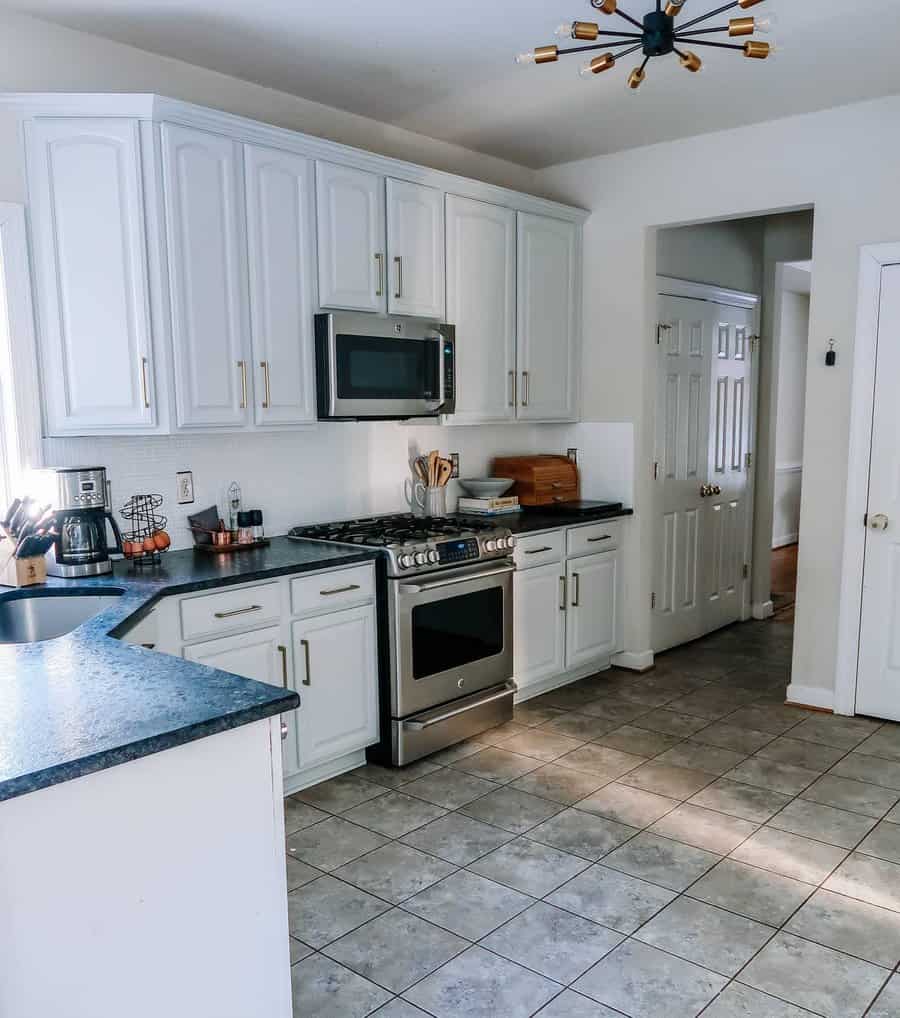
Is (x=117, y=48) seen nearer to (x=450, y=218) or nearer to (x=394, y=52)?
(x=394, y=52)

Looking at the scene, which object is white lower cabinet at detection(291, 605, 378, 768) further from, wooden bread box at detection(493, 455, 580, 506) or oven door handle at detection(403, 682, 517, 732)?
wooden bread box at detection(493, 455, 580, 506)

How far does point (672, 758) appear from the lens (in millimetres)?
3619

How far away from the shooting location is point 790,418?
8859 mm

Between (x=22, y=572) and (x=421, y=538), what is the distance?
147cm

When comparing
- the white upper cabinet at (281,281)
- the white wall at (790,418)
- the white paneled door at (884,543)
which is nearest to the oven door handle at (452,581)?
the white upper cabinet at (281,281)

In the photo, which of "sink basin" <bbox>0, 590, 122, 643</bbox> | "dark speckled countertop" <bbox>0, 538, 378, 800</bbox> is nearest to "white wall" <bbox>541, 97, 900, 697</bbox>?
"sink basin" <bbox>0, 590, 122, 643</bbox>

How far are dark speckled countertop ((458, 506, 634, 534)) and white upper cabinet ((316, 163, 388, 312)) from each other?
3.99ft

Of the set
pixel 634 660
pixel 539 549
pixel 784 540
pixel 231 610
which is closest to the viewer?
pixel 231 610

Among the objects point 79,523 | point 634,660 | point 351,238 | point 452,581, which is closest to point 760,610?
point 634,660

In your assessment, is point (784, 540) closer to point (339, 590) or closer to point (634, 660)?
point (634, 660)

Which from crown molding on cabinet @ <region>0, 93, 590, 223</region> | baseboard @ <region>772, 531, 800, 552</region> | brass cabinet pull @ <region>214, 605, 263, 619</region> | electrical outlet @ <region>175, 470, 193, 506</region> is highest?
crown molding on cabinet @ <region>0, 93, 590, 223</region>

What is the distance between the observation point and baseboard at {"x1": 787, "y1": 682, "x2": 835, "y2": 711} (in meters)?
4.18

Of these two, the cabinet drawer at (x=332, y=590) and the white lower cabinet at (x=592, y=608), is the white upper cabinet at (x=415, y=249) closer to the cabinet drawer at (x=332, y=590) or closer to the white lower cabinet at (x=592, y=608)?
the cabinet drawer at (x=332, y=590)

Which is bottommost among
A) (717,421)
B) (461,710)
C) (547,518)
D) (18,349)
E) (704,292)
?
(461,710)
